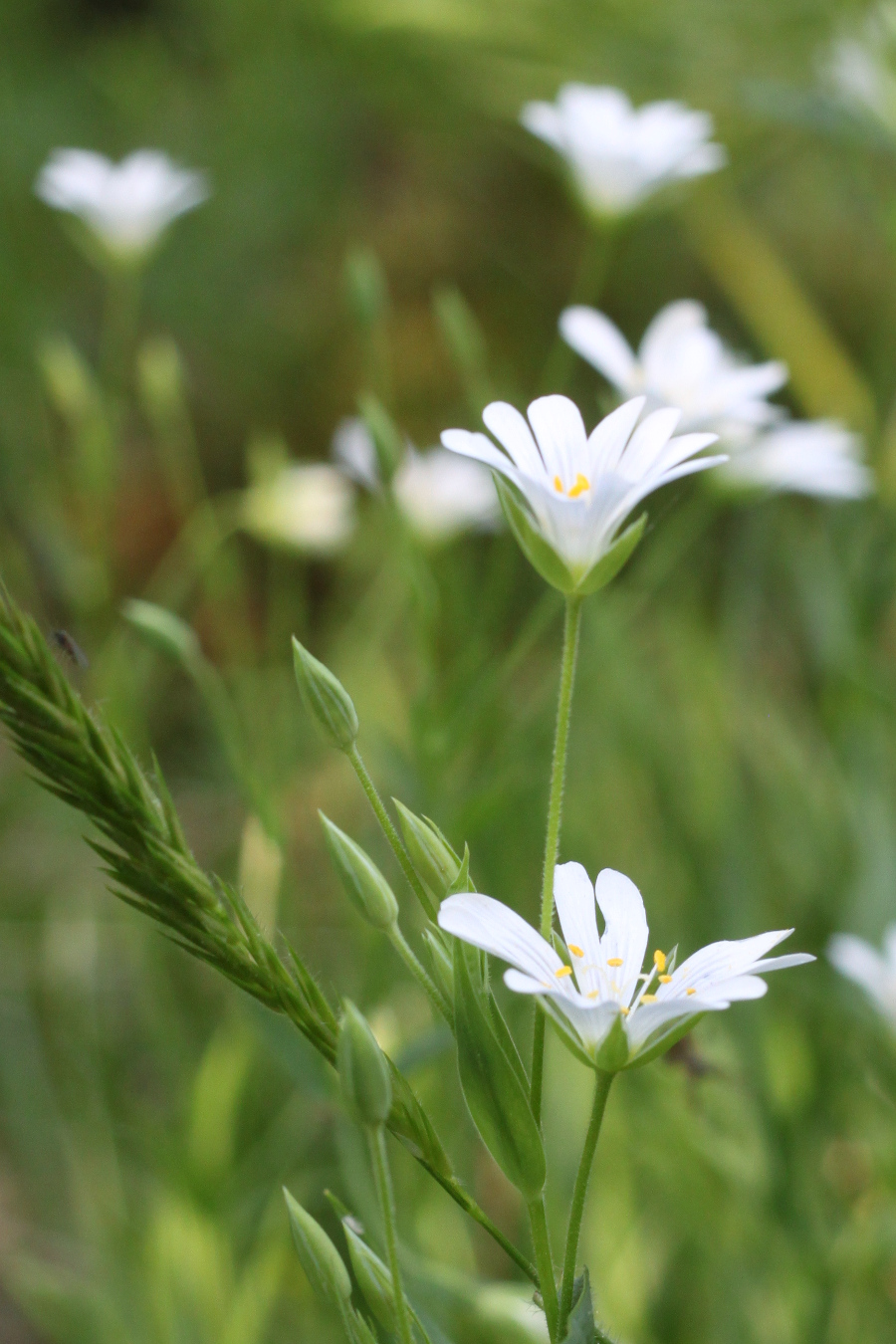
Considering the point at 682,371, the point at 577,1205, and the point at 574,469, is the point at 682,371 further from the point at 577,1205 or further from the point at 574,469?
the point at 577,1205

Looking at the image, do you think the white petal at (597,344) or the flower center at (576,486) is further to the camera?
the white petal at (597,344)

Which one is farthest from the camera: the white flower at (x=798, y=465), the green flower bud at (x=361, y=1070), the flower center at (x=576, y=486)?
the white flower at (x=798, y=465)

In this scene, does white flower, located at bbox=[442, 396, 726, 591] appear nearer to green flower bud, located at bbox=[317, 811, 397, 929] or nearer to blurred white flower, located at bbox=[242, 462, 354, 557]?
green flower bud, located at bbox=[317, 811, 397, 929]

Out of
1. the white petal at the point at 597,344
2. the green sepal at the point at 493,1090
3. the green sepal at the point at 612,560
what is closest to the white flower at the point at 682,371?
the white petal at the point at 597,344

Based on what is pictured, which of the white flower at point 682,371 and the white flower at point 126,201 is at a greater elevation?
the white flower at point 126,201

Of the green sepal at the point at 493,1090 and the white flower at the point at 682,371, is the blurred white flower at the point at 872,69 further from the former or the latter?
the green sepal at the point at 493,1090

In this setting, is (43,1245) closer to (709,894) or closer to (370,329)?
(709,894)
